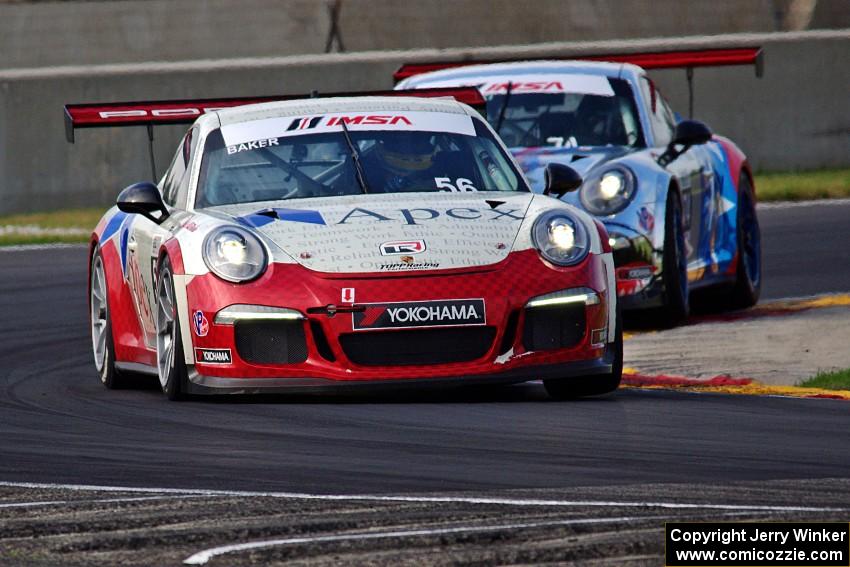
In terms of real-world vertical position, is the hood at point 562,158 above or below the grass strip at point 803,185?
above

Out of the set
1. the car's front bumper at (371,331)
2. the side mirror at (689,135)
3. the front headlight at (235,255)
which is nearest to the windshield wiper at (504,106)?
the side mirror at (689,135)

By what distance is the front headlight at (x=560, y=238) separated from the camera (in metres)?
8.66

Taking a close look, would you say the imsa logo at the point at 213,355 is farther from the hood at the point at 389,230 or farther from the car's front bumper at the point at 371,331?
the hood at the point at 389,230

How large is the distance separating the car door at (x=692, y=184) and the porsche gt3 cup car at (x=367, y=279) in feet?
8.15

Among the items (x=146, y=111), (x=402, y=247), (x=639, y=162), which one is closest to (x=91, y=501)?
(x=402, y=247)

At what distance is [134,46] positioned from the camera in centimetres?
2453

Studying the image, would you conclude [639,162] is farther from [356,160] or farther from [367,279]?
[367,279]

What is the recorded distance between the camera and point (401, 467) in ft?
22.3

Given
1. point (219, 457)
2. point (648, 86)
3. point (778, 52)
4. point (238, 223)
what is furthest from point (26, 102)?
point (219, 457)

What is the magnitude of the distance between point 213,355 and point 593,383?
1.55m

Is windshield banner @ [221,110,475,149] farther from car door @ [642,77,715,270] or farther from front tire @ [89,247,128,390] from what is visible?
car door @ [642,77,715,270]

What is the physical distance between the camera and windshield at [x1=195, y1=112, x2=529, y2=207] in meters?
9.45

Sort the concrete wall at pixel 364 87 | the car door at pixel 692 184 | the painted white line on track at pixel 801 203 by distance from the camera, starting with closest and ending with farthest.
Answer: the car door at pixel 692 184, the painted white line on track at pixel 801 203, the concrete wall at pixel 364 87

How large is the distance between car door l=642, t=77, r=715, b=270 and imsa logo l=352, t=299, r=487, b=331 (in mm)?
3618
